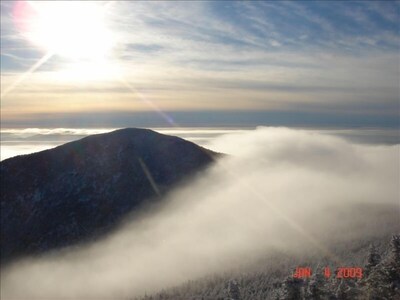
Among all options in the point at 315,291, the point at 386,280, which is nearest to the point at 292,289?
the point at 315,291

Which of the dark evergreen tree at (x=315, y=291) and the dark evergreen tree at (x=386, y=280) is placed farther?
the dark evergreen tree at (x=315, y=291)

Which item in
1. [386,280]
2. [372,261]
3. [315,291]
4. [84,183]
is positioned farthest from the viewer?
[84,183]

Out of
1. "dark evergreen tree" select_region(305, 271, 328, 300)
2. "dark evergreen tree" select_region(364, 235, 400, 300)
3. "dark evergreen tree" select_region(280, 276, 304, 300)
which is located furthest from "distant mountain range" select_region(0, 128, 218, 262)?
"dark evergreen tree" select_region(364, 235, 400, 300)
